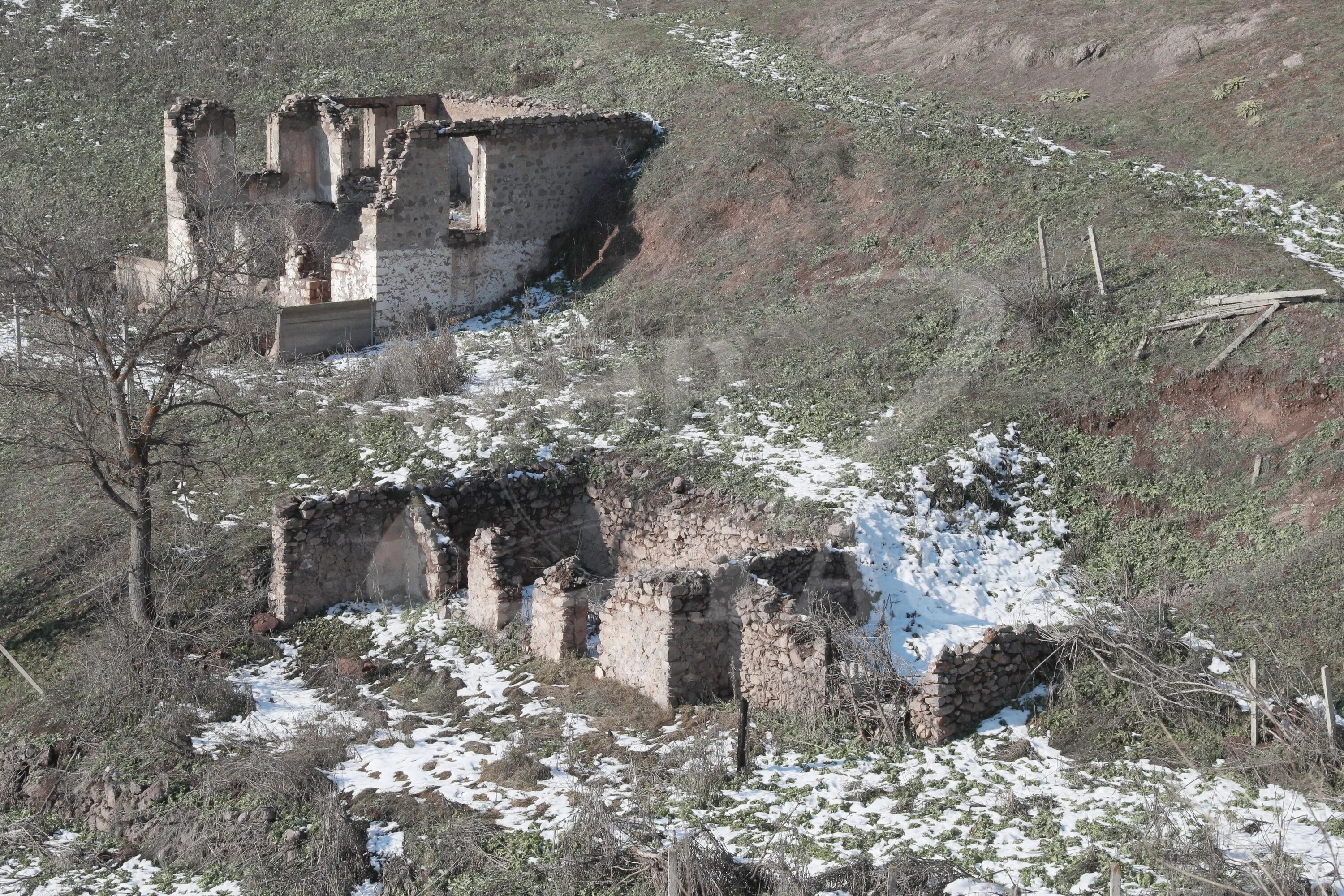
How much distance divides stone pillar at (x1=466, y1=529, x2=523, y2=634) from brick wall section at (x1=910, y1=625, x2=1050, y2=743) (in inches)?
183

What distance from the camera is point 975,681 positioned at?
38.3 feet

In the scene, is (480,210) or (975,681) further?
(480,210)

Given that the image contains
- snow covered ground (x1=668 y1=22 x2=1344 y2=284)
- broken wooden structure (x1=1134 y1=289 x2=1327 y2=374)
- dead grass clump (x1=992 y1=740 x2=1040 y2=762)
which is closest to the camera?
dead grass clump (x1=992 y1=740 x2=1040 y2=762)

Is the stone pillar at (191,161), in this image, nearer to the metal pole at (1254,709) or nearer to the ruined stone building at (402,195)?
the ruined stone building at (402,195)

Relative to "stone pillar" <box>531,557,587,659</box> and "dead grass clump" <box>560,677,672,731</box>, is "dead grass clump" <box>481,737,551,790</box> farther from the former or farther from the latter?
"stone pillar" <box>531,557,587,659</box>

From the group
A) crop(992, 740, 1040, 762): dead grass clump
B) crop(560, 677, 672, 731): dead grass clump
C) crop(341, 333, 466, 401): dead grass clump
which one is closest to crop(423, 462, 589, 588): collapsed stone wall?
crop(560, 677, 672, 731): dead grass clump

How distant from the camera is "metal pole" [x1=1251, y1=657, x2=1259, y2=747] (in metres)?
10.6

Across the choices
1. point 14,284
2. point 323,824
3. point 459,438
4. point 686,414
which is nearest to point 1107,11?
point 686,414

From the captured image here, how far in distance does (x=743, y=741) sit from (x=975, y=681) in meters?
2.05

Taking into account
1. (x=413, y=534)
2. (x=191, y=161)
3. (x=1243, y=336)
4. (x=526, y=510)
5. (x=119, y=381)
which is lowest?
(x=413, y=534)

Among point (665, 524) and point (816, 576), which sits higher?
point (665, 524)

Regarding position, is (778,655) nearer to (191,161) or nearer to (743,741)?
(743,741)

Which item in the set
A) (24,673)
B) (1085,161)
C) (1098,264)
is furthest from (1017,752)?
(1085,161)

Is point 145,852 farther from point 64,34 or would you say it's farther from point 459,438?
point 64,34
